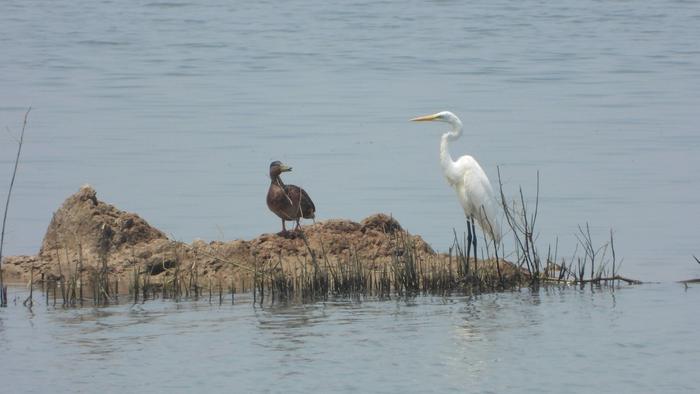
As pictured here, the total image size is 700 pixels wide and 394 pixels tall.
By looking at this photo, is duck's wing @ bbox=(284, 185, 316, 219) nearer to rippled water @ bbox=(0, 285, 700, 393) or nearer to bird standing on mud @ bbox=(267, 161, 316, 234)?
bird standing on mud @ bbox=(267, 161, 316, 234)

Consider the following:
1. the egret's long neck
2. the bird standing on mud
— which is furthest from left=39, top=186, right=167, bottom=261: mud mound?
the egret's long neck

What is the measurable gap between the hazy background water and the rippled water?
2.34m

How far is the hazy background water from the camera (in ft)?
49.4

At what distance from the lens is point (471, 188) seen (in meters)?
12.6

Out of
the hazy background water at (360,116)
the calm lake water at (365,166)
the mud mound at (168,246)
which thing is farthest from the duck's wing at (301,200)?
the hazy background water at (360,116)

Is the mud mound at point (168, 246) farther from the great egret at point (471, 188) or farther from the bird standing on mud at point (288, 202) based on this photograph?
the great egret at point (471, 188)

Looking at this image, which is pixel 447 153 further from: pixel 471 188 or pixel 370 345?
pixel 370 345

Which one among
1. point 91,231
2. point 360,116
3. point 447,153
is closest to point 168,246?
point 91,231

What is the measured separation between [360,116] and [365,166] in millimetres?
5007

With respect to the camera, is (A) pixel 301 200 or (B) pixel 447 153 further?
(B) pixel 447 153

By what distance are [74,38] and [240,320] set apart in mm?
28968

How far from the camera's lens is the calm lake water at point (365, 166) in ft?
29.3

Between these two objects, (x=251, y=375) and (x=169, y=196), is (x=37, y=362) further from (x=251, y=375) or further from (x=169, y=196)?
(x=169, y=196)

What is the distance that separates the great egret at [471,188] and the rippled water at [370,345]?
5.68 ft
